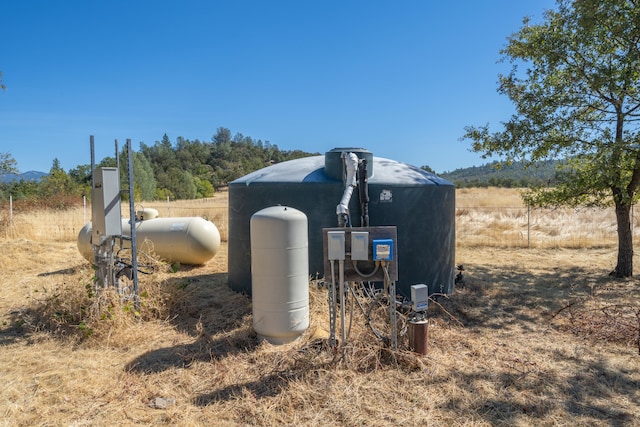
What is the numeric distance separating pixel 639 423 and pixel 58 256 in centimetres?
1304

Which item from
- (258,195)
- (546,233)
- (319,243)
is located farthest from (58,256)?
(546,233)

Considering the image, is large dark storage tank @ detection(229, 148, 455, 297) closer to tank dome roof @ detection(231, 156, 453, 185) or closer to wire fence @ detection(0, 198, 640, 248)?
tank dome roof @ detection(231, 156, 453, 185)

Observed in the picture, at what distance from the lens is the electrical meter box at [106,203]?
6.26 m

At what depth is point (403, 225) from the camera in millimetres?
6992

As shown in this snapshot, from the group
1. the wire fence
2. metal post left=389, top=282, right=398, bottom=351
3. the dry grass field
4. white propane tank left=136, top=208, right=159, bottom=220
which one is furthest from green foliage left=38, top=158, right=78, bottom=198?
metal post left=389, top=282, right=398, bottom=351

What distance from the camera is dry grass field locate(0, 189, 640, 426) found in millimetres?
3918

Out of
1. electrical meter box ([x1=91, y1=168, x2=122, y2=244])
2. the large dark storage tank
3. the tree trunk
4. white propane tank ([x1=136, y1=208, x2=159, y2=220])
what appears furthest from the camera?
white propane tank ([x1=136, y1=208, x2=159, y2=220])

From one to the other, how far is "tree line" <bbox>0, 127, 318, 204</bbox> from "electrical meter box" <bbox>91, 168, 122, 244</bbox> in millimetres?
13054

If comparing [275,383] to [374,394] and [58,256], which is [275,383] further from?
[58,256]

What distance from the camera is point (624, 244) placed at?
9.30 metres

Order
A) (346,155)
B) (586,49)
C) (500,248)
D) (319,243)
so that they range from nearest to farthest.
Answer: (346,155)
(319,243)
(586,49)
(500,248)

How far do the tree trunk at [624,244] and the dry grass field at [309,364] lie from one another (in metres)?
0.87

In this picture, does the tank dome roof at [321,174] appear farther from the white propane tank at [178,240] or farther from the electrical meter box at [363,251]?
the white propane tank at [178,240]

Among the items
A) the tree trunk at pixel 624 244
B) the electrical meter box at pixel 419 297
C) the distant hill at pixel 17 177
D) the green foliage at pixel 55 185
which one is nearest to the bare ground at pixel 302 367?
the electrical meter box at pixel 419 297
